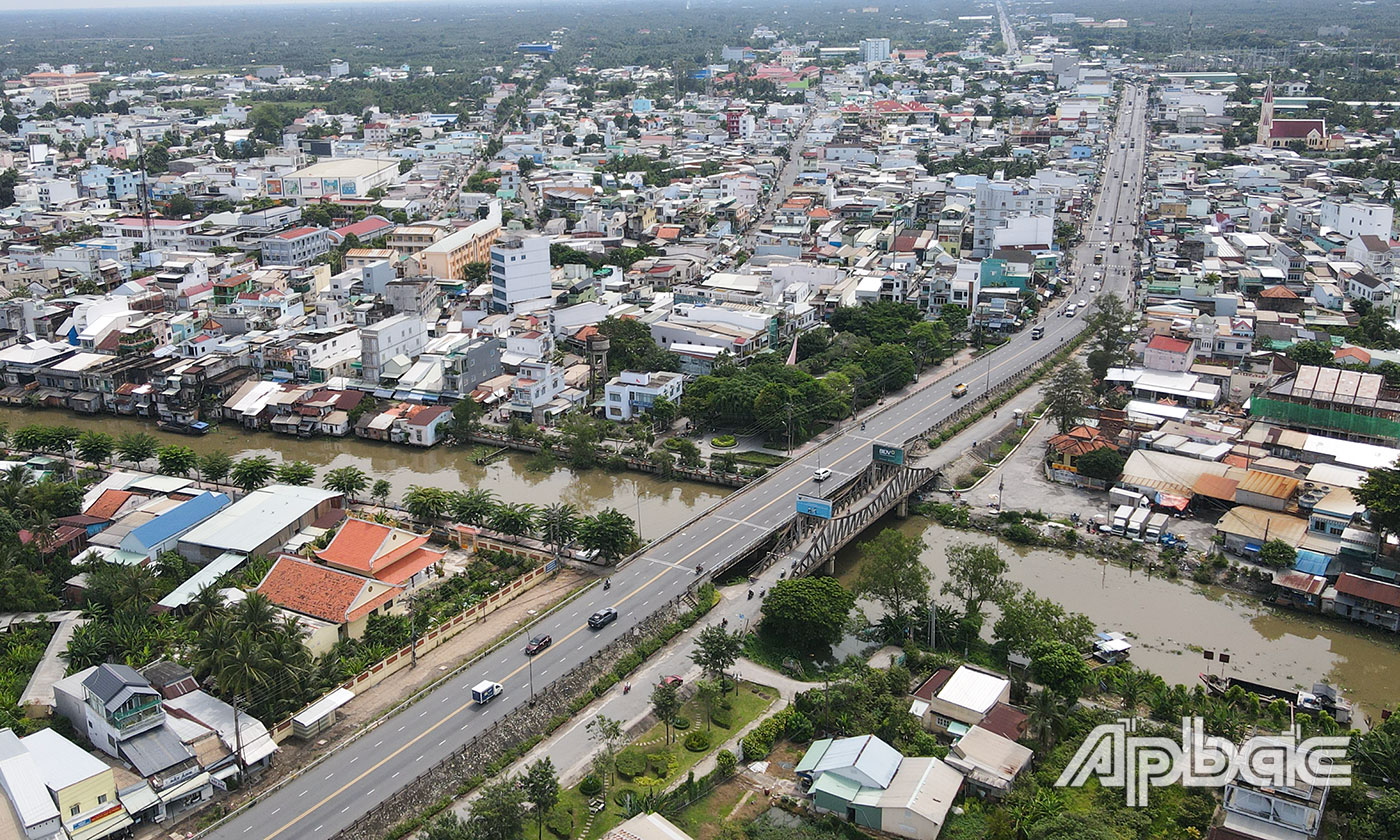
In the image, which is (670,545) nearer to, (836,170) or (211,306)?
(211,306)

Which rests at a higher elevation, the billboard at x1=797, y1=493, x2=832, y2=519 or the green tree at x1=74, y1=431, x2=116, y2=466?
the billboard at x1=797, y1=493, x2=832, y2=519

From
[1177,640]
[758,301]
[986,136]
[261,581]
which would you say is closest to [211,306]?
[758,301]

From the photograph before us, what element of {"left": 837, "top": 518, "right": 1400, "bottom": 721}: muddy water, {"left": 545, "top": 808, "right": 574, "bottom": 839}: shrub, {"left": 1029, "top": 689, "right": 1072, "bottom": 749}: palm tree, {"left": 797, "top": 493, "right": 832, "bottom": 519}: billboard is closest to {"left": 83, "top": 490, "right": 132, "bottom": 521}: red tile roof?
{"left": 545, "top": 808, "right": 574, "bottom": 839}: shrub

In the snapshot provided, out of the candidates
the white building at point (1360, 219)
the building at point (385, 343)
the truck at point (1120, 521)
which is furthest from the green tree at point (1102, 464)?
the white building at point (1360, 219)

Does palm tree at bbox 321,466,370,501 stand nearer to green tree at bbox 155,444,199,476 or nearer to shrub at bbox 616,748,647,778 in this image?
green tree at bbox 155,444,199,476

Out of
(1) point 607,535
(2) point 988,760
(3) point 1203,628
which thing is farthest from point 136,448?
(3) point 1203,628

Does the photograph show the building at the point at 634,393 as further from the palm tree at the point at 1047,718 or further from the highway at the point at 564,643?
the palm tree at the point at 1047,718
